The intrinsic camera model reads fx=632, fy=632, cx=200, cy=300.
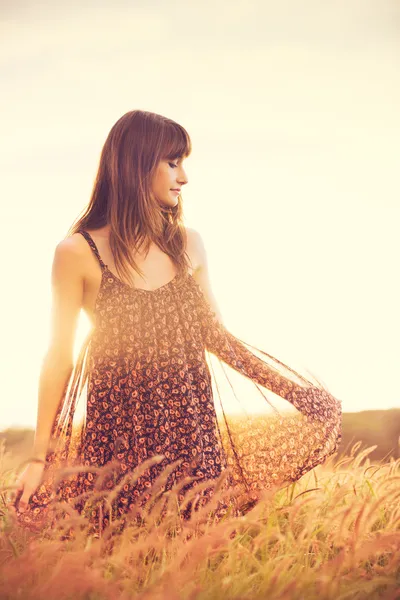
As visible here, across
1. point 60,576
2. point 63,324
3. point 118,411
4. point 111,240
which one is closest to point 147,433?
point 118,411

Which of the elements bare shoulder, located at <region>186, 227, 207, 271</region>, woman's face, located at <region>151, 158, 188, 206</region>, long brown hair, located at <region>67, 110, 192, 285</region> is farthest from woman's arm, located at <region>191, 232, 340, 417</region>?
woman's face, located at <region>151, 158, 188, 206</region>

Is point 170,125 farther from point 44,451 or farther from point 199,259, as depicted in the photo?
point 44,451

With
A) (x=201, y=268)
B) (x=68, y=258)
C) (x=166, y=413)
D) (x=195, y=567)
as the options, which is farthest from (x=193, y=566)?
(x=201, y=268)

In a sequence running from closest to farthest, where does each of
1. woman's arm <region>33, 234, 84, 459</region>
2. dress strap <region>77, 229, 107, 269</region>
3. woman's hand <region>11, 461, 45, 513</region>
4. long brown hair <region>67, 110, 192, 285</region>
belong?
1. woman's hand <region>11, 461, 45, 513</region>
2. woman's arm <region>33, 234, 84, 459</region>
3. dress strap <region>77, 229, 107, 269</region>
4. long brown hair <region>67, 110, 192, 285</region>

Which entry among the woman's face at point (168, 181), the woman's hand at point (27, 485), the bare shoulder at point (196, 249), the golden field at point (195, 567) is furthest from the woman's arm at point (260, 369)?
the woman's hand at point (27, 485)

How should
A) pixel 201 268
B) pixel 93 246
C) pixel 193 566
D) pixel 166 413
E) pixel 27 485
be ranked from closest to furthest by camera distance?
1. pixel 193 566
2. pixel 27 485
3. pixel 166 413
4. pixel 93 246
5. pixel 201 268

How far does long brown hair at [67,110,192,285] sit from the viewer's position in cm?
306

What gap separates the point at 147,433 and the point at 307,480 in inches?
52.4

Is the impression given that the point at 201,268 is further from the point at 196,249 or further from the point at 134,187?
the point at 134,187

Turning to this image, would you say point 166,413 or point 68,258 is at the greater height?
point 68,258

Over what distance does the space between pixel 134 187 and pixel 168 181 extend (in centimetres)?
17

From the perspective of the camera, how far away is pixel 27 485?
2650mm

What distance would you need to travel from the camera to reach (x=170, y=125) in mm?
3168

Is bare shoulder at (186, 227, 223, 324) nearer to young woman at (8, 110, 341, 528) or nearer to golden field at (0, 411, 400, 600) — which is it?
young woman at (8, 110, 341, 528)
